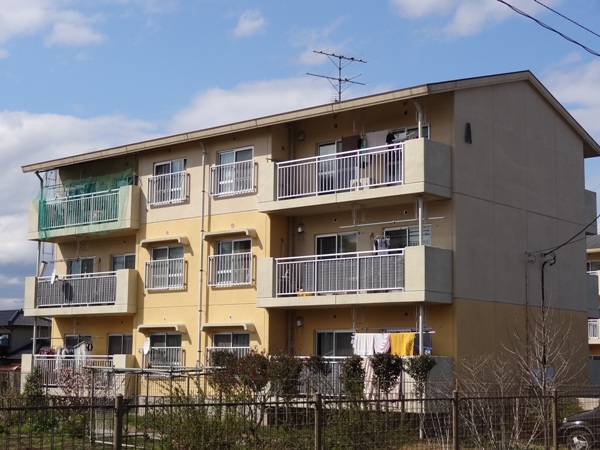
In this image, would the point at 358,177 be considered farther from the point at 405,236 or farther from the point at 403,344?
the point at 403,344

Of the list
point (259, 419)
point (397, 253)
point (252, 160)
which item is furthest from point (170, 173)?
point (259, 419)

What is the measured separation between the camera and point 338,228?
26.8 m

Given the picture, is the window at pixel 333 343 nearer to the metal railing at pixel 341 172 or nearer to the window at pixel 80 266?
the metal railing at pixel 341 172

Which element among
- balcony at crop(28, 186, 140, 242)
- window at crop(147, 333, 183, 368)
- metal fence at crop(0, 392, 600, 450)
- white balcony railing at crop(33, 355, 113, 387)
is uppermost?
balcony at crop(28, 186, 140, 242)

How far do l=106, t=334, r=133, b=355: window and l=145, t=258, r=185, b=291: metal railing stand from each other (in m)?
2.40

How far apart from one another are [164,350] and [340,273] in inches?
304

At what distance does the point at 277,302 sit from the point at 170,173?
266 inches

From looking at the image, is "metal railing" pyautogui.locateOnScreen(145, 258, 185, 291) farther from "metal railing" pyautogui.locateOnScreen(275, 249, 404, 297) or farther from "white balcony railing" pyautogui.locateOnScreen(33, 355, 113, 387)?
"metal railing" pyautogui.locateOnScreen(275, 249, 404, 297)

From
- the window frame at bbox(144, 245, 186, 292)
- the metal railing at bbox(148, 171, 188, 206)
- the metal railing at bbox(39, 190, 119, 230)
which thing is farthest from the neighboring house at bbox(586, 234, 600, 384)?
the metal railing at bbox(39, 190, 119, 230)

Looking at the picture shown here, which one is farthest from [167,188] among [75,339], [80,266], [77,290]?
[75,339]

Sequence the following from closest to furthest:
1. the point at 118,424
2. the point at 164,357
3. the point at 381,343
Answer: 1. the point at 118,424
2. the point at 381,343
3. the point at 164,357

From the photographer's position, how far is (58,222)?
33.3 metres

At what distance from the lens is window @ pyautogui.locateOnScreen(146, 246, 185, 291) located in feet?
97.8

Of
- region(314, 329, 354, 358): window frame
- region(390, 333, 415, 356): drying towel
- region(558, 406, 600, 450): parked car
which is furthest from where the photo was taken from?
region(314, 329, 354, 358): window frame
